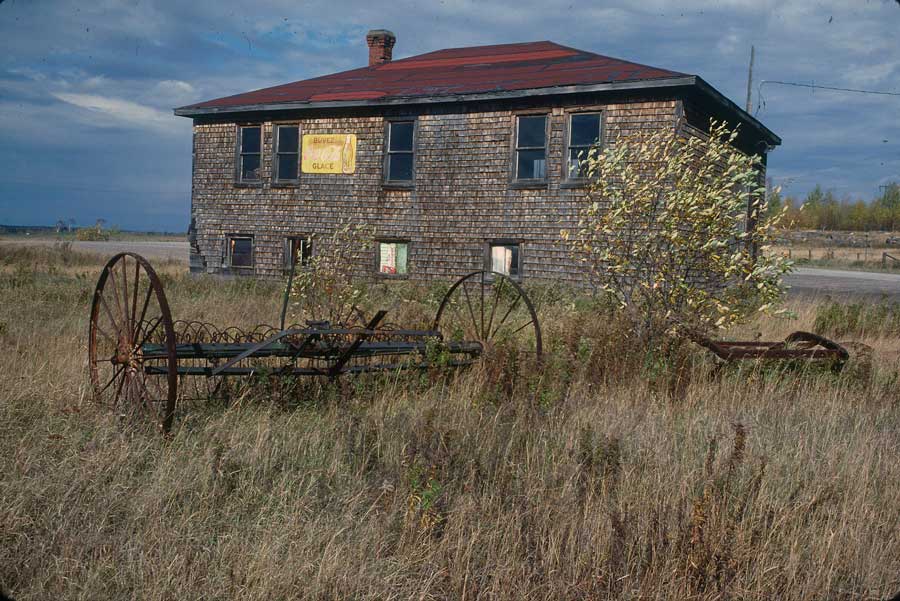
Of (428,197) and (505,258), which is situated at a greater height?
(428,197)

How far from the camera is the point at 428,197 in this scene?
1634 centimetres

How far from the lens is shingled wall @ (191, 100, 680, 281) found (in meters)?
15.0

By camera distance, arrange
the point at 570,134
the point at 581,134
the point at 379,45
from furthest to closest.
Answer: the point at 379,45 → the point at 581,134 → the point at 570,134

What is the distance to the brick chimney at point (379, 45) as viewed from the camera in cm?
2073

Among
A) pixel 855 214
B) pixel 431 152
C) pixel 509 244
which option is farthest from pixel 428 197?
pixel 855 214

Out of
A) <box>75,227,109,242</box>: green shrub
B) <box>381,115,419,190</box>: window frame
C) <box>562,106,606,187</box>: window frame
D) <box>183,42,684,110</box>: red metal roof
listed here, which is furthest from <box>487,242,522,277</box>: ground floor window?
<box>75,227,109,242</box>: green shrub

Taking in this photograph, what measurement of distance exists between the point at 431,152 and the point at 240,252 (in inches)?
241

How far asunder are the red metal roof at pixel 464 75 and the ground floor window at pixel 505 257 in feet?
11.5

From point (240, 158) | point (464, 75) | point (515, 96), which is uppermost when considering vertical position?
point (464, 75)

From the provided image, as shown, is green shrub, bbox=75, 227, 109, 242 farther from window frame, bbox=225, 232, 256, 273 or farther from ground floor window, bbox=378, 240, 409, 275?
ground floor window, bbox=378, 240, 409, 275

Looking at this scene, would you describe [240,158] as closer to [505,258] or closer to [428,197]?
[428,197]

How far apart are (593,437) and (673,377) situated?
2.21 metres

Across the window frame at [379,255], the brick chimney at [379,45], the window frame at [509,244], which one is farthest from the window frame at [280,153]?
the window frame at [509,244]

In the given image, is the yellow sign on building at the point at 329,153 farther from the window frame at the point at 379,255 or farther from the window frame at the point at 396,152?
the window frame at the point at 379,255
